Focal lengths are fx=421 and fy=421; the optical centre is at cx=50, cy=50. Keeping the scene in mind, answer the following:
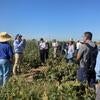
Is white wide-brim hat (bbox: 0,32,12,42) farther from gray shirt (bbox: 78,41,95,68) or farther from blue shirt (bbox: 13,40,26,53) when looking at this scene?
blue shirt (bbox: 13,40,26,53)

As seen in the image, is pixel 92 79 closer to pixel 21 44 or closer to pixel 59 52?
pixel 21 44

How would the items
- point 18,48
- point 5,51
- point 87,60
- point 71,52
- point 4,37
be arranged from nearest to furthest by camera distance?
point 5,51 < point 4,37 < point 87,60 < point 18,48 < point 71,52

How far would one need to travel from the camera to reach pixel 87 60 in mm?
10539

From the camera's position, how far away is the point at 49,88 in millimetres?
8641

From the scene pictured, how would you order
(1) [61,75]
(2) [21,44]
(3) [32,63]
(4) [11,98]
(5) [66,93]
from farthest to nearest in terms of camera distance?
1. (3) [32,63]
2. (2) [21,44]
3. (1) [61,75]
4. (5) [66,93]
5. (4) [11,98]

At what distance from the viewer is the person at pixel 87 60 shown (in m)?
10.4

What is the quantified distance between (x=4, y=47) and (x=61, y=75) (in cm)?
358

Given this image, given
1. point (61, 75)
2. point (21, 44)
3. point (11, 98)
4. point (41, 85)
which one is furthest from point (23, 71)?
point (11, 98)

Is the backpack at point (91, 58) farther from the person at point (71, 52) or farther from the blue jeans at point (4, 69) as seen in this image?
the person at point (71, 52)

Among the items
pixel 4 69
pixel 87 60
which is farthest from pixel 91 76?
pixel 4 69

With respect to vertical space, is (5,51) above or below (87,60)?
above

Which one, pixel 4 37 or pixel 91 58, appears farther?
pixel 91 58

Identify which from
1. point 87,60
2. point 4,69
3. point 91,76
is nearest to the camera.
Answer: point 4,69

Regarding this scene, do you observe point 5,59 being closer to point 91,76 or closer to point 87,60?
point 87,60
